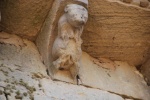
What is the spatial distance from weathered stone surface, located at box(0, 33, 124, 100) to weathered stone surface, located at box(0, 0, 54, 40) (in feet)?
0.33

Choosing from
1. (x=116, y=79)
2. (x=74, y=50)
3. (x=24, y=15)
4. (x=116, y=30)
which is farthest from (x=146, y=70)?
(x=24, y=15)

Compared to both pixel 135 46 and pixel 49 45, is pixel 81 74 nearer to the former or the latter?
pixel 49 45

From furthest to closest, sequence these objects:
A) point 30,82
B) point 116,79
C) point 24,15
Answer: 1. point 116,79
2. point 24,15
3. point 30,82

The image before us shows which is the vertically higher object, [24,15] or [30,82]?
[24,15]

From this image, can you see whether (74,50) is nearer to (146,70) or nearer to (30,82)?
(30,82)

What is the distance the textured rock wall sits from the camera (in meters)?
2.96

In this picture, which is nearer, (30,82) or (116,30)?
(30,82)

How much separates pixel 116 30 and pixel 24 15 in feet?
2.56

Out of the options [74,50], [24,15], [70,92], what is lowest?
[70,92]

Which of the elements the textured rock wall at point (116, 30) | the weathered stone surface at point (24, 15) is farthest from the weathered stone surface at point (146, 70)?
the weathered stone surface at point (24, 15)

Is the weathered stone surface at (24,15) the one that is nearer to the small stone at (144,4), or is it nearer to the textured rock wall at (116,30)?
the textured rock wall at (116,30)

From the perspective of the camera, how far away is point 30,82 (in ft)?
8.19

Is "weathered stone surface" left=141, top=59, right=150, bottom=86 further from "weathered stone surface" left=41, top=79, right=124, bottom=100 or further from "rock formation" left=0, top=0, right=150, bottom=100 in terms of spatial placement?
"weathered stone surface" left=41, top=79, right=124, bottom=100

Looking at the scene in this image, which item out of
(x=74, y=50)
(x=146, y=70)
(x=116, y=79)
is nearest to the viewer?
(x=74, y=50)
